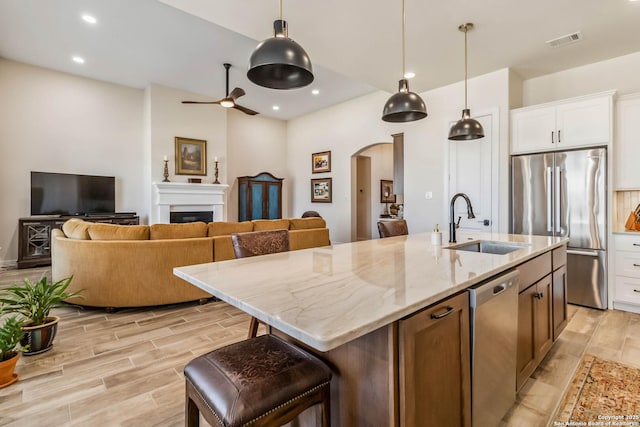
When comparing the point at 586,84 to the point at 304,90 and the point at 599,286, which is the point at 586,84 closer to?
the point at 599,286

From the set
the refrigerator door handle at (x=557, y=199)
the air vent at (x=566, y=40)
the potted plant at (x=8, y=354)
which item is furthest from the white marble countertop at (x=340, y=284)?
the air vent at (x=566, y=40)

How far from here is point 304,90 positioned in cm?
641

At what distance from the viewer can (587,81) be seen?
409 centimetres

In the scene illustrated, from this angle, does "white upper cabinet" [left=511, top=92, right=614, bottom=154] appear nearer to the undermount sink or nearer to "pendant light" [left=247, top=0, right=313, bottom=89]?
the undermount sink

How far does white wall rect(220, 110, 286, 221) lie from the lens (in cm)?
782

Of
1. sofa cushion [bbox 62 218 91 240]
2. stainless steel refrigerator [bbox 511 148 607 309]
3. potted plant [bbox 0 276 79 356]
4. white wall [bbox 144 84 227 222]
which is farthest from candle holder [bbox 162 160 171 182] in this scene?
stainless steel refrigerator [bbox 511 148 607 309]

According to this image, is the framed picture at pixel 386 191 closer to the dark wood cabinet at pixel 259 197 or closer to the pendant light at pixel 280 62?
the dark wood cabinet at pixel 259 197

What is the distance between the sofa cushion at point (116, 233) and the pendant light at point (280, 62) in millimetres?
2390

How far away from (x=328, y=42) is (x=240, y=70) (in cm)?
267

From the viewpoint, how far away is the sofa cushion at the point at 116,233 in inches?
131

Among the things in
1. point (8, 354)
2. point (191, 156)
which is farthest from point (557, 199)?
point (191, 156)

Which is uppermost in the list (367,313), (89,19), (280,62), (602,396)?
(89,19)

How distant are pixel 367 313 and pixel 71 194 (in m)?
6.79

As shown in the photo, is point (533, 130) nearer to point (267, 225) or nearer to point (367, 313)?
point (267, 225)
